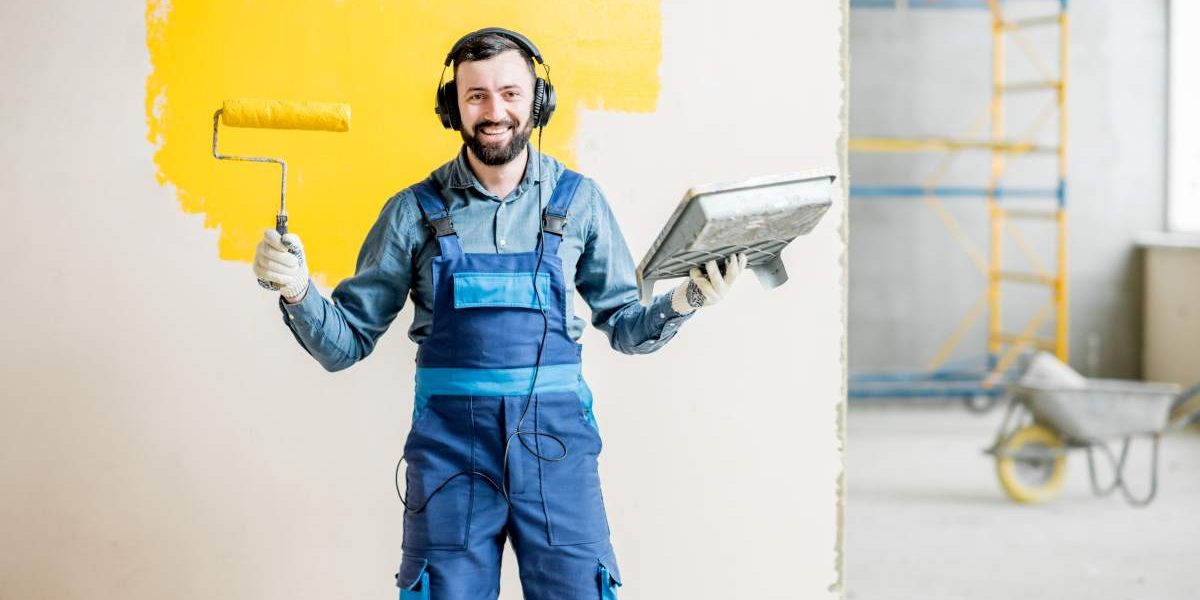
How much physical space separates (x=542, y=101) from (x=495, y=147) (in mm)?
145

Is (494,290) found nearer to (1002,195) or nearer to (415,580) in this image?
(415,580)

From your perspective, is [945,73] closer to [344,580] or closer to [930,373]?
[930,373]

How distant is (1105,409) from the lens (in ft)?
17.5

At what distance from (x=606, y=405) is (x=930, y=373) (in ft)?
17.9

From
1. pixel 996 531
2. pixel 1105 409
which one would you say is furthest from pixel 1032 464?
pixel 996 531

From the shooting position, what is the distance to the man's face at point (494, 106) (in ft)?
7.23

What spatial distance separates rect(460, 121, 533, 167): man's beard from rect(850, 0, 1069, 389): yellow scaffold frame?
5217 mm

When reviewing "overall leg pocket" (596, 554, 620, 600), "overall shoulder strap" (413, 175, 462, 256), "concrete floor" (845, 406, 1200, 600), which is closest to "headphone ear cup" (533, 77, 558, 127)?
"overall shoulder strap" (413, 175, 462, 256)

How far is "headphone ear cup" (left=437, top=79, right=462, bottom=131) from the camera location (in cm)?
226

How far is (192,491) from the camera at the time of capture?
9.28 feet

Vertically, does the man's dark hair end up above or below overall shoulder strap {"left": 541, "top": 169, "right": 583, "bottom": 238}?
above

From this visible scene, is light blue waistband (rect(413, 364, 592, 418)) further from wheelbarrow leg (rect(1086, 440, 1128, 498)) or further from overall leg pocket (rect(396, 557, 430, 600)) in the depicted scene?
wheelbarrow leg (rect(1086, 440, 1128, 498))

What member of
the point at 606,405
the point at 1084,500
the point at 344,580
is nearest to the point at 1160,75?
the point at 1084,500

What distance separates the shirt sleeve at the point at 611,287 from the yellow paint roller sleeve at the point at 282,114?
52 cm
